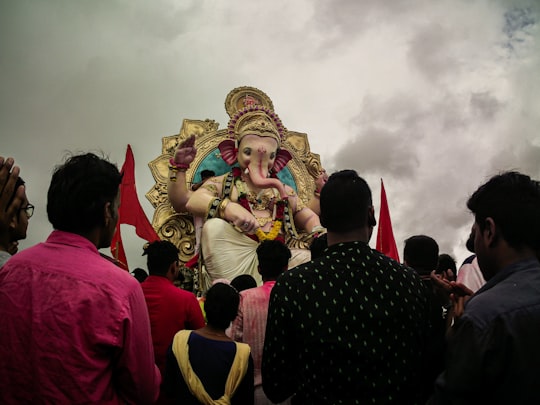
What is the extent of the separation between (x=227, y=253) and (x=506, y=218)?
605 centimetres

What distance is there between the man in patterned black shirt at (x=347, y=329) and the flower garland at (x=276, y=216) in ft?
19.3

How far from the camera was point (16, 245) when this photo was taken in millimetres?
1825

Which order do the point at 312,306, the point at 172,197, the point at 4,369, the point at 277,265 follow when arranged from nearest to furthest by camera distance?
the point at 4,369 → the point at 312,306 → the point at 277,265 → the point at 172,197

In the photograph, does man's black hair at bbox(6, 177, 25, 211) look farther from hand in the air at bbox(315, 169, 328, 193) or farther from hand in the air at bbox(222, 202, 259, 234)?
hand in the air at bbox(315, 169, 328, 193)

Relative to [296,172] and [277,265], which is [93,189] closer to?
[277,265]

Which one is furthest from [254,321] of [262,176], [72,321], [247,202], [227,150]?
[227,150]

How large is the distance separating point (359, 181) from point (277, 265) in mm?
1230

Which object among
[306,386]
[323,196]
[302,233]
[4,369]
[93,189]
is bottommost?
[306,386]

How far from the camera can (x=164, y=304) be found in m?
2.78

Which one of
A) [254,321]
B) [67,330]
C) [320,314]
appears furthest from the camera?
[254,321]

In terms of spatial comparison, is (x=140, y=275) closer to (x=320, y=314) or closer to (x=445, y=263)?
(x=445, y=263)

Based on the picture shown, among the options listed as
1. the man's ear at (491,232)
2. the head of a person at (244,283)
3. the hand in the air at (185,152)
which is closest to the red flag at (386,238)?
the head of a person at (244,283)

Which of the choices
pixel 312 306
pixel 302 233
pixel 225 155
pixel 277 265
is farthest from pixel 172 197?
pixel 312 306

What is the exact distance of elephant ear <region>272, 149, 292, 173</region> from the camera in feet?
29.7
